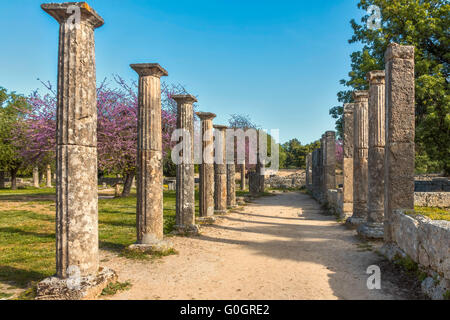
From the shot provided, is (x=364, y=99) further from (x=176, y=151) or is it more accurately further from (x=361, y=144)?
(x=176, y=151)

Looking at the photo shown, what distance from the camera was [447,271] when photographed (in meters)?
4.30

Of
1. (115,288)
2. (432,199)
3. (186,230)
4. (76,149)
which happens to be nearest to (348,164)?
(432,199)

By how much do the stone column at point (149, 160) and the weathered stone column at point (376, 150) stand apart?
562cm

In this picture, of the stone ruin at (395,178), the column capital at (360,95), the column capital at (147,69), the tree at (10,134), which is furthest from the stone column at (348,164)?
the tree at (10,134)

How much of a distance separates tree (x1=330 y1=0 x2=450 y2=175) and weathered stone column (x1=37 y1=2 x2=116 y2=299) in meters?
14.2

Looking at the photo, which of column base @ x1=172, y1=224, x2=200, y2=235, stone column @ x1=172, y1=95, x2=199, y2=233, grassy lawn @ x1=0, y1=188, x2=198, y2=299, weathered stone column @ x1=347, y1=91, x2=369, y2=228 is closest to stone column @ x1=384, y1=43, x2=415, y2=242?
weathered stone column @ x1=347, y1=91, x2=369, y2=228

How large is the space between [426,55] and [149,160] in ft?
49.6

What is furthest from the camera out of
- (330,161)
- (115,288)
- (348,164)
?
(330,161)

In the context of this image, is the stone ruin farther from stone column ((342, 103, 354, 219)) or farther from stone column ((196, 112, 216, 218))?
stone column ((196, 112, 216, 218))

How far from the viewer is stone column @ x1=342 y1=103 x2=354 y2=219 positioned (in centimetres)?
1282

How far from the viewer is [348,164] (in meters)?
13.3

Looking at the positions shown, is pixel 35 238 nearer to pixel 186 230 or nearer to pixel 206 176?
pixel 186 230
